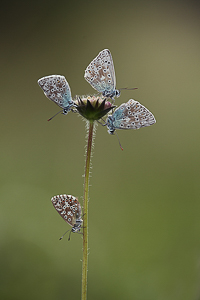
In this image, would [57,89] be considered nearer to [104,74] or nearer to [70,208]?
[104,74]

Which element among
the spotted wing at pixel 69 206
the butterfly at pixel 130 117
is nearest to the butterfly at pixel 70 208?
the spotted wing at pixel 69 206

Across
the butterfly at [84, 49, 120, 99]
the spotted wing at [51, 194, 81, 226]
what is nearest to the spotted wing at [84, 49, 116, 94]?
the butterfly at [84, 49, 120, 99]

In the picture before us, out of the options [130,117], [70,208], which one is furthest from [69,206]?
[130,117]

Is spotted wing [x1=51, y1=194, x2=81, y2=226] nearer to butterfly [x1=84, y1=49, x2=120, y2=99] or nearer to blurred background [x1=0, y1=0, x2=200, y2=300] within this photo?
butterfly [x1=84, y1=49, x2=120, y2=99]

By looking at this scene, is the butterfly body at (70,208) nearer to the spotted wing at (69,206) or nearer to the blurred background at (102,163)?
the spotted wing at (69,206)
